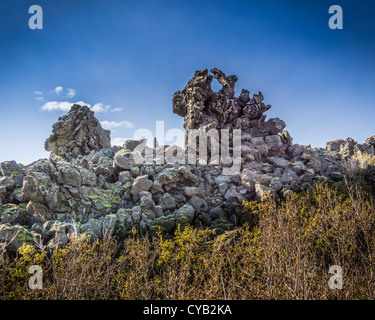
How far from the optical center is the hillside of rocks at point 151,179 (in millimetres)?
13914

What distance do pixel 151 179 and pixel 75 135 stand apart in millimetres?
16119

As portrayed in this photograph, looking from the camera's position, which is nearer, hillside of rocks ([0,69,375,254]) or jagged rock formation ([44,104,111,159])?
hillside of rocks ([0,69,375,254])

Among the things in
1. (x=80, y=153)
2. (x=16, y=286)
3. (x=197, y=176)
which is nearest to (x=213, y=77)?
(x=197, y=176)

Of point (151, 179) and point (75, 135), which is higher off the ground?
point (75, 135)

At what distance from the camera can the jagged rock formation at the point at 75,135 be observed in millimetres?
27812

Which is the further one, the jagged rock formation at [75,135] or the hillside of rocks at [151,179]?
the jagged rock formation at [75,135]

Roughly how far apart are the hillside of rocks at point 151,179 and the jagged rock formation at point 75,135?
140mm

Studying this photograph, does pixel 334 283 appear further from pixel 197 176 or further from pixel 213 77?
pixel 213 77

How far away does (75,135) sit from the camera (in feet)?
92.2

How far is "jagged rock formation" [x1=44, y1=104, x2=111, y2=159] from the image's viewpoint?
91.2 feet

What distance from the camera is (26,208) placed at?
1374cm

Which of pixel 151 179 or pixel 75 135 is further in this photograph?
pixel 75 135

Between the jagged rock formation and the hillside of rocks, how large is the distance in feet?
0.46
